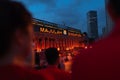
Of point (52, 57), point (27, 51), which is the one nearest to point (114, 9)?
point (27, 51)

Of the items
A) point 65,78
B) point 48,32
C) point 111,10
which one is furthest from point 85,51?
point 48,32

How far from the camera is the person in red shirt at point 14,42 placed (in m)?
2.52

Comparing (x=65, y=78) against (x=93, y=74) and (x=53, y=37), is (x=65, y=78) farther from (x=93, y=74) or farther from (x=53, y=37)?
(x=53, y=37)

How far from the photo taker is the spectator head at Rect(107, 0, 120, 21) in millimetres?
2766

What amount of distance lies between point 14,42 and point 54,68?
3.28 m

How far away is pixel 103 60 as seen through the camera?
266 cm

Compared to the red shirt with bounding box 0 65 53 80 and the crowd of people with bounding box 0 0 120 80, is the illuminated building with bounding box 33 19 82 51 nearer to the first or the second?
the crowd of people with bounding box 0 0 120 80

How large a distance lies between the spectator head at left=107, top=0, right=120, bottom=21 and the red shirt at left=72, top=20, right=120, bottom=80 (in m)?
0.09

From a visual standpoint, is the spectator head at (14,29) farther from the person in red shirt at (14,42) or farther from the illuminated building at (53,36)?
the illuminated building at (53,36)

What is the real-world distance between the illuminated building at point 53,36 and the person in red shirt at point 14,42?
189 ft

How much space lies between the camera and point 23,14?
2646mm

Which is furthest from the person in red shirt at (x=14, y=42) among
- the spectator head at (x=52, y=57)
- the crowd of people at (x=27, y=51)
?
the spectator head at (x=52, y=57)

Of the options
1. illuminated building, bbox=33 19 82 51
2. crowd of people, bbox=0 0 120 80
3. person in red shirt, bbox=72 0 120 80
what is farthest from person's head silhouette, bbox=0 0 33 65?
illuminated building, bbox=33 19 82 51

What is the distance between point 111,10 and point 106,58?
367 millimetres
